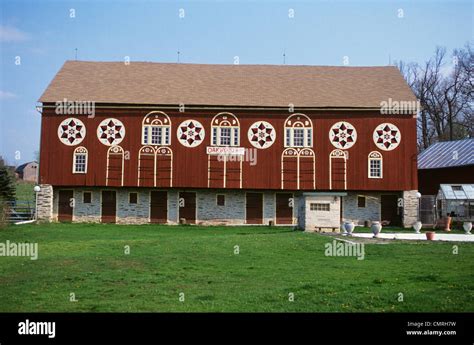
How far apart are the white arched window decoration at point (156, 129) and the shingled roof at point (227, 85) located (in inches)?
38.2

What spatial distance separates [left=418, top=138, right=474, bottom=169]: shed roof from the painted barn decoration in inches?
230

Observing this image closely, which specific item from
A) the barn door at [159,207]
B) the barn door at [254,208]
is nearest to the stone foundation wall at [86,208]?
the barn door at [159,207]

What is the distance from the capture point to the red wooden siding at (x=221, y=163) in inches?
1448

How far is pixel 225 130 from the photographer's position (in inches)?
1473

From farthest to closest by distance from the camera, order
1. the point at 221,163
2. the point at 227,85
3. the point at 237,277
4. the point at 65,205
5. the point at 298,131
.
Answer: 1. the point at 227,85
2. the point at 298,131
3. the point at 65,205
4. the point at 221,163
5. the point at 237,277

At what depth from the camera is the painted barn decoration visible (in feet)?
121

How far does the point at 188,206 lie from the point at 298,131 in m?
9.26

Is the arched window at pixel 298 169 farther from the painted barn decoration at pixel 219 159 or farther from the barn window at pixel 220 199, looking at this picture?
the barn window at pixel 220 199

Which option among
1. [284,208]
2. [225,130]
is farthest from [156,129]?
[284,208]

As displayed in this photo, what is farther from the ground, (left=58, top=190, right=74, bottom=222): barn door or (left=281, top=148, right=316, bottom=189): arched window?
(left=281, top=148, right=316, bottom=189): arched window

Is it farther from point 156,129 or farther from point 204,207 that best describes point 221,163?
point 156,129

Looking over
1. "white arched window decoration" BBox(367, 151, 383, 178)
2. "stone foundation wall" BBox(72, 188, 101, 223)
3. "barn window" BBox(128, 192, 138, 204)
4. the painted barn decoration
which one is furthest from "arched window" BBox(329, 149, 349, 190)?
"stone foundation wall" BBox(72, 188, 101, 223)

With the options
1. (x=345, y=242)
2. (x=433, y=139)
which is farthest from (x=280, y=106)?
(x=433, y=139)

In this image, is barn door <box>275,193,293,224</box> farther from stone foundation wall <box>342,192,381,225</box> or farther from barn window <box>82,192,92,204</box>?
barn window <box>82,192,92,204</box>
